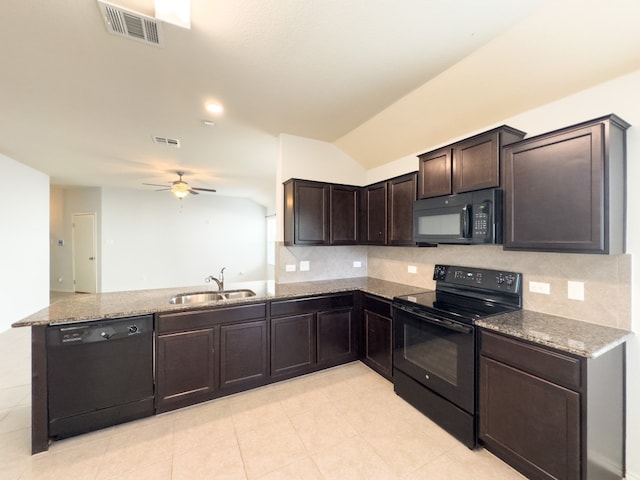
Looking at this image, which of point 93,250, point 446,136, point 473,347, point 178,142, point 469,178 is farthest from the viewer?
point 93,250

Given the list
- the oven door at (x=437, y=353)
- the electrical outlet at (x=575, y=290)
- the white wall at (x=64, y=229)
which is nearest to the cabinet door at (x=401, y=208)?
the oven door at (x=437, y=353)

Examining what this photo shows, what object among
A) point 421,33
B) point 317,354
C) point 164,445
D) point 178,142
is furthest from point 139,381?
point 421,33

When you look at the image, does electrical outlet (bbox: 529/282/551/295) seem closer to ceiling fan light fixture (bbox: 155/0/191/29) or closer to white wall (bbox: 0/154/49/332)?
ceiling fan light fixture (bbox: 155/0/191/29)

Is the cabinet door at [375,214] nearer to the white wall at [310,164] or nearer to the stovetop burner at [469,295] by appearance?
the white wall at [310,164]

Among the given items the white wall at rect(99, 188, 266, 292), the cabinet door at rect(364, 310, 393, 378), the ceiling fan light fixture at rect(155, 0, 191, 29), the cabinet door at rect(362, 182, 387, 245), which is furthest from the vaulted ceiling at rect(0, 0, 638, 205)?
the white wall at rect(99, 188, 266, 292)

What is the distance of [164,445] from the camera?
6.44 feet

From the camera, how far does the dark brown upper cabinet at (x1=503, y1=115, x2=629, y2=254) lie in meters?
1.56

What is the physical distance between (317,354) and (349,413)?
74cm

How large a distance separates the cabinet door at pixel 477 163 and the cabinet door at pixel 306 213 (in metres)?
1.47

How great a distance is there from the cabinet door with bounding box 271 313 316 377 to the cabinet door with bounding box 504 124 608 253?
78.1 inches

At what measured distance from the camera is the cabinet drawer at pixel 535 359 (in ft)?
4.75

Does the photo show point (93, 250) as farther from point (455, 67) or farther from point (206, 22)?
point (455, 67)

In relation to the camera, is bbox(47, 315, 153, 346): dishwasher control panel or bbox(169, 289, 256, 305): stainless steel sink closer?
bbox(47, 315, 153, 346): dishwasher control panel

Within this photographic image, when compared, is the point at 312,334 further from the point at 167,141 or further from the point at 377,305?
the point at 167,141
